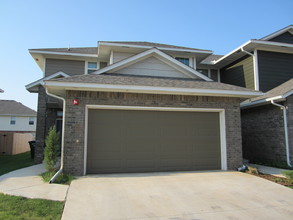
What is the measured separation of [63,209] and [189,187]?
329cm

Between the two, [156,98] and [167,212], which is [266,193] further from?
[156,98]

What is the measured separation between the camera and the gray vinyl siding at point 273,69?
1201 cm

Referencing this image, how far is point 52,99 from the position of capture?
11820 mm

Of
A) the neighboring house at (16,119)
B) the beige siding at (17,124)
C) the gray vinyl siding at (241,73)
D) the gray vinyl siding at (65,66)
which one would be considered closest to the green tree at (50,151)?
the gray vinyl siding at (65,66)

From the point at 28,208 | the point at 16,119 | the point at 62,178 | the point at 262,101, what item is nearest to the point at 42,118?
the point at 62,178

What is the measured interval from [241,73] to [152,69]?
19.5 ft

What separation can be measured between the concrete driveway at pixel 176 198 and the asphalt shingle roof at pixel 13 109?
25.9 m

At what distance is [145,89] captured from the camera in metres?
7.82

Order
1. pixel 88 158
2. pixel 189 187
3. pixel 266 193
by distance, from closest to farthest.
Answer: pixel 266 193
pixel 189 187
pixel 88 158

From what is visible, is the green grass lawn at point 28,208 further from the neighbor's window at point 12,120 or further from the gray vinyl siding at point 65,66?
the neighbor's window at point 12,120

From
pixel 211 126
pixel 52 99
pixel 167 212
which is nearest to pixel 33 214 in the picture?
pixel 167 212

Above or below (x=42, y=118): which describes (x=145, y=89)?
above

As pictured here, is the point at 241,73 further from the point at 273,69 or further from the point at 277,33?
the point at 277,33

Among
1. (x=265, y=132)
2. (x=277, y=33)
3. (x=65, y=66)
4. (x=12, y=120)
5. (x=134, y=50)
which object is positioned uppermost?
(x=277, y=33)
